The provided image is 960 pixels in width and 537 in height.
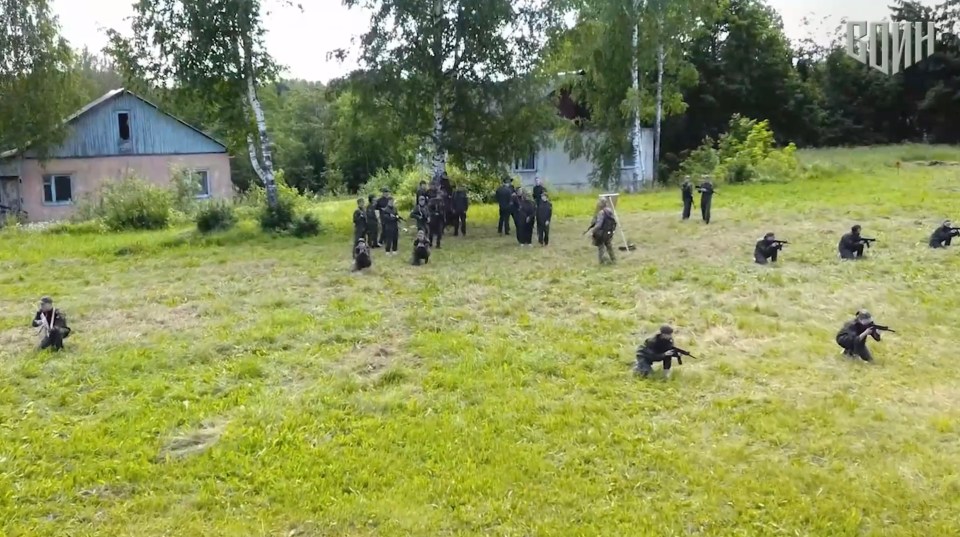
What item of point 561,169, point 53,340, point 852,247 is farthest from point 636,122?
point 53,340

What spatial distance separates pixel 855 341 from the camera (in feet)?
28.9

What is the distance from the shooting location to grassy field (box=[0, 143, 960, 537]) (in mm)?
5816

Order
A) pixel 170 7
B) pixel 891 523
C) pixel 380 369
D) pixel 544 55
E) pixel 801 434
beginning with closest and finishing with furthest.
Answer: pixel 891 523, pixel 801 434, pixel 380 369, pixel 170 7, pixel 544 55

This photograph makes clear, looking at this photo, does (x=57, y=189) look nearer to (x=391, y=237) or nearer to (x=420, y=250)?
(x=391, y=237)

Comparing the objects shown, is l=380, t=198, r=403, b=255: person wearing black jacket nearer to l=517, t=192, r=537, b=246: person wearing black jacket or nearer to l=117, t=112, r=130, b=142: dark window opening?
l=517, t=192, r=537, b=246: person wearing black jacket

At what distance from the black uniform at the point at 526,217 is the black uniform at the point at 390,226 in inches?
102

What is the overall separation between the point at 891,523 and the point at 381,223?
12.8 meters

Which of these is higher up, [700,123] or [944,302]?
[700,123]

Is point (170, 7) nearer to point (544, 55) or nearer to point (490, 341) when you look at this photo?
point (544, 55)

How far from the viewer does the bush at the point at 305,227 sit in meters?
19.8

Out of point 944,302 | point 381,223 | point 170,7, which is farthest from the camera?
point 170,7

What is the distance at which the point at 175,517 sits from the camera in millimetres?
5742

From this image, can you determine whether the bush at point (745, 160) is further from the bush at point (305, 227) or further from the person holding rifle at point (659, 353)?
the person holding rifle at point (659, 353)

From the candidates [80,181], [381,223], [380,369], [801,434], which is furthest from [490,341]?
[80,181]
